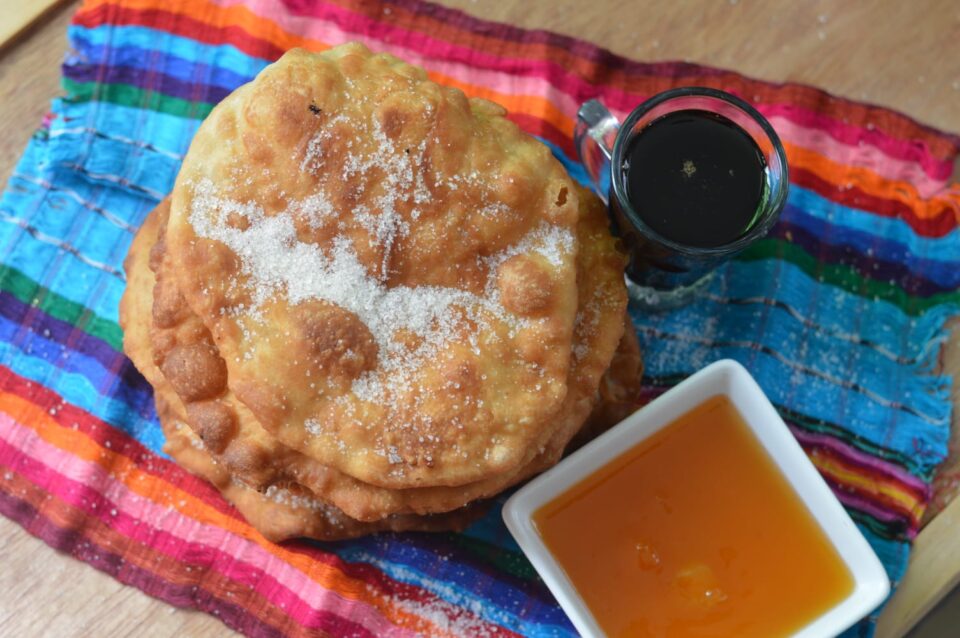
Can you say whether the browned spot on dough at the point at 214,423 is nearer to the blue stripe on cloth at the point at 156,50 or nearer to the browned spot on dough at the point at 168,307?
the browned spot on dough at the point at 168,307

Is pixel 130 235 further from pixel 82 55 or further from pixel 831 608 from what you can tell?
pixel 831 608

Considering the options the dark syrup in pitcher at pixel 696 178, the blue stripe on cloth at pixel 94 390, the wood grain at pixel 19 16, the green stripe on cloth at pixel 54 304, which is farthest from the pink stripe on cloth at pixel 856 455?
the wood grain at pixel 19 16

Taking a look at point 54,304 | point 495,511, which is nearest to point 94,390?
point 54,304

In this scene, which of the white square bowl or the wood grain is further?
the wood grain

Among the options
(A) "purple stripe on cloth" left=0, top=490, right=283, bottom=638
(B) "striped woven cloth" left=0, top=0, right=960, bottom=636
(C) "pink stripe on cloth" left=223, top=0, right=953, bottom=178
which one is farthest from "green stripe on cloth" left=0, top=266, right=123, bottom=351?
(C) "pink stripe on cloth" left=223, top=0, right=953, bottom=178

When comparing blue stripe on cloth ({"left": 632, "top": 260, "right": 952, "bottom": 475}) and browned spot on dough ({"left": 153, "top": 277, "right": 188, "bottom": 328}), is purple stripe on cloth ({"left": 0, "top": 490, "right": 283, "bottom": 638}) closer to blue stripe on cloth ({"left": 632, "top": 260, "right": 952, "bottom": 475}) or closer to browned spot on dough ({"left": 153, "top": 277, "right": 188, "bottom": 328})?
browned spot on dough ({"left": 153, "top": 277, "right": 188, "bottom": 328})

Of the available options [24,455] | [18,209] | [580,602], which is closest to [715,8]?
[580,602]

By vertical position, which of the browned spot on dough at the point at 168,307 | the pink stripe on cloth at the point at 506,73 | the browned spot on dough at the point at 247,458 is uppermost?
the pink stripe on cloth at the point at 506,73
